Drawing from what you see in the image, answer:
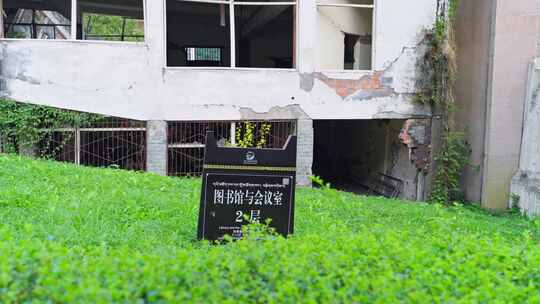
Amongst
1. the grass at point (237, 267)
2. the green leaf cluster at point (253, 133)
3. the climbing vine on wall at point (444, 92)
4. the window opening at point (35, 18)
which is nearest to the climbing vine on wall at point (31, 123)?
the window opening at point (35, 18)

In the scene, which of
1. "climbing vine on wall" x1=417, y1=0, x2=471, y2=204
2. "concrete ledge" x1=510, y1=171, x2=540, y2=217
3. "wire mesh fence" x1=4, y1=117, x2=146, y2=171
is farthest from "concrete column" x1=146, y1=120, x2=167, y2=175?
"concrete ledge" x1=510, y1=171, x2=540, y2=217

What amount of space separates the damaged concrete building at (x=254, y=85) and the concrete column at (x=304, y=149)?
23mm

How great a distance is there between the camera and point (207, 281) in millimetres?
2713

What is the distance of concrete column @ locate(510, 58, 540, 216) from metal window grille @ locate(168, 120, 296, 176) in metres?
5.08

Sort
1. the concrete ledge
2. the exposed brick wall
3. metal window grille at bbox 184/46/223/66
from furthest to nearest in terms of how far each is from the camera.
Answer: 1. metal window grille at bbox 184/46/223/66
2. the exposed brick wall
3. the concrete ledge

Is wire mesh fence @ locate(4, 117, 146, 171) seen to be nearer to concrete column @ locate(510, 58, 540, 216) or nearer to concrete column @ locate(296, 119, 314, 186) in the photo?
concrete column @ locate(296, 119, 314, 186)

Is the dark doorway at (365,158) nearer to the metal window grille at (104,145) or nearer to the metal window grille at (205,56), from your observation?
the metal window grille at (205,56)

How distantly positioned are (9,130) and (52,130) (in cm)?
81

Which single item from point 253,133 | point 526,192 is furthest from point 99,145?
point 526,192

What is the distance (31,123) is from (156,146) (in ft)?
8.31

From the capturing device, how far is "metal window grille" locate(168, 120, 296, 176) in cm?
1127

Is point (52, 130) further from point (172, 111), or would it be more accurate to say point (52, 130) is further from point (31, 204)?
point (31, 204)

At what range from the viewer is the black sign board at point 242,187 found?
189 inches

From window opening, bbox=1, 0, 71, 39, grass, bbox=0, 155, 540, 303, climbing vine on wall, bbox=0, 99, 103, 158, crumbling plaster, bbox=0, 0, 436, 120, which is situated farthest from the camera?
window opening, bbox=1, 0, 71, 39
